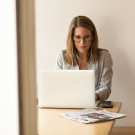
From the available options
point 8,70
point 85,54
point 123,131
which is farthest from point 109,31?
point 8,70

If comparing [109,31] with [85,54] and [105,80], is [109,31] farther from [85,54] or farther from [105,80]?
[105,80]

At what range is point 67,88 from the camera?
130 centimetres

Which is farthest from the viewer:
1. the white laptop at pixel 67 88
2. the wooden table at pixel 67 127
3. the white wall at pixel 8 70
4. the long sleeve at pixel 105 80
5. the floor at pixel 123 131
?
the floor at pixel 123 131

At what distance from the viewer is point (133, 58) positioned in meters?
2.25

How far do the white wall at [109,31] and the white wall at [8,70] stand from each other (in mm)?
2071

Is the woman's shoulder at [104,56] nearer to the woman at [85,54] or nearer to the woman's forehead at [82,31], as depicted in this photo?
the woman at [85,54]

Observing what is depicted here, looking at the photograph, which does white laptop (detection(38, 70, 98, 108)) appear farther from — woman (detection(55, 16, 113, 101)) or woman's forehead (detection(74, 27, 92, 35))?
woman's forehead (detection(74, 27, 92, 35))

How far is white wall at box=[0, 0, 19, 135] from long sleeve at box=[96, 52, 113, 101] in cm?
136

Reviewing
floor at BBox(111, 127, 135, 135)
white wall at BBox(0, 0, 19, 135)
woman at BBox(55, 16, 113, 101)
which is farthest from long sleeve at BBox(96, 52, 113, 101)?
white wall at BBox(0, 0, 19, 135)

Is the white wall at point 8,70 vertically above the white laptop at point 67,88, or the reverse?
the white wall at point 8,70

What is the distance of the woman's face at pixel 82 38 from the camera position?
1.97m

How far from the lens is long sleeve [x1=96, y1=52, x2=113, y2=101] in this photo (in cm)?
162

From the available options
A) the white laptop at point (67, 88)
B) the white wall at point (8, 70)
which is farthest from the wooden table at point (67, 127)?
the white wall at point (8, 70)

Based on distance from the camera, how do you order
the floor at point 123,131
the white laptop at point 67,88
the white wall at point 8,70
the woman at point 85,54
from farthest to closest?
the floor at point 123,131 < the woman at point 85,54 < the white laptop at point 67,88 < the white wall at point 8,70
